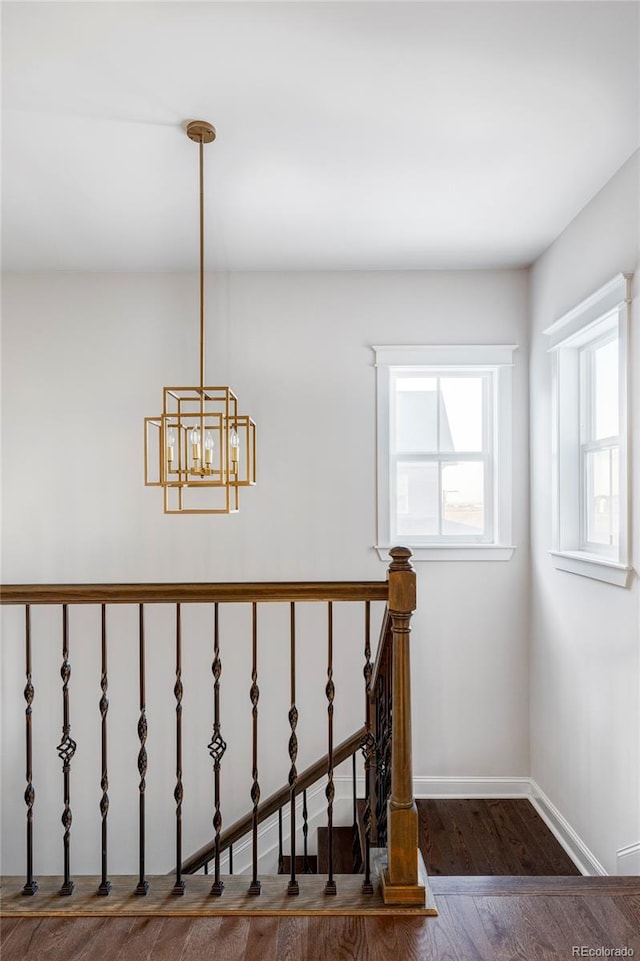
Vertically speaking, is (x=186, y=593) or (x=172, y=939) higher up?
(x=186, y=593)

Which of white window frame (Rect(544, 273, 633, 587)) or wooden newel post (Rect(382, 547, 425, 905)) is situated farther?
white window frame (Rect(544, 273, 633, 587))

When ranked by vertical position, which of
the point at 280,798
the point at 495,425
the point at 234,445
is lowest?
the point at 280,798

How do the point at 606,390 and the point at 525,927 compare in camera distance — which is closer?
the point at 525,927

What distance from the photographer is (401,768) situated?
1826 mm

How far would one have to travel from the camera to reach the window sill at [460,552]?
11.9 ft

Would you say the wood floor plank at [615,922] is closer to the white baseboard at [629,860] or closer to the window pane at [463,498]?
the white baseboard at [629,860]

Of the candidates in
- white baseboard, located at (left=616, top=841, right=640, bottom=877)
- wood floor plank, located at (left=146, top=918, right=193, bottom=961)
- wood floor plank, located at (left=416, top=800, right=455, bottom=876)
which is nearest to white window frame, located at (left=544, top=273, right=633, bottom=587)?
white baseboard, located at (left=616, top=841, right=640, bottom=877)

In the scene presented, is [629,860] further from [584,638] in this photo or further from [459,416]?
[459,416]

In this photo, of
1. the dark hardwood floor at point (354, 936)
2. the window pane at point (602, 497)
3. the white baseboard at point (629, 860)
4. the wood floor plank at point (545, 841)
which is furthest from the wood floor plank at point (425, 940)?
the window pane at point (602, 497)

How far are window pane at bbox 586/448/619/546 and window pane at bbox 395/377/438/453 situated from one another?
97 cm

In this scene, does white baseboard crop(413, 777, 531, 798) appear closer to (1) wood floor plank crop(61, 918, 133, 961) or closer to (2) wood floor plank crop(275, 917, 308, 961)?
(2) wood floor plank crop(275, 917, 308, 961)

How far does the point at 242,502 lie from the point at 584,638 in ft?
6.45

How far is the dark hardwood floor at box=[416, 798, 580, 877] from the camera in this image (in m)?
2.85

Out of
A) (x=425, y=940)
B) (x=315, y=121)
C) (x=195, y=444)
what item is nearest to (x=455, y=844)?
(x=425, y=940)
